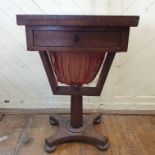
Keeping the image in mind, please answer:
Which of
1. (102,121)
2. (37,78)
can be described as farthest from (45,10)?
(102,121)

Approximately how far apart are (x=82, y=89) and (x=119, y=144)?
1.46 ft

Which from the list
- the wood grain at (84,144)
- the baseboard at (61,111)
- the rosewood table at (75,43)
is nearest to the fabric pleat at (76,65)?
the rosewood table at (75,43)

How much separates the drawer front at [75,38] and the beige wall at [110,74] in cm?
56

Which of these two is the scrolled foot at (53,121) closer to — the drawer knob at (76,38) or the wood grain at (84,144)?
the wood grain at (84,144)

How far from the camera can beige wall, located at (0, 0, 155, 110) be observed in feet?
5.23

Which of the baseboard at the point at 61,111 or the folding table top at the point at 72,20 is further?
the baseboard at the point at 61,111

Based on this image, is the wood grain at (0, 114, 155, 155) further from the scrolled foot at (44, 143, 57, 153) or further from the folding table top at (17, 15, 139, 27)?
the folding table top at (17, 15, 139, 27)

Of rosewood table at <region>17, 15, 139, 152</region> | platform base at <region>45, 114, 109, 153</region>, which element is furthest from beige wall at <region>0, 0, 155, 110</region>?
rosewood table at <region>17, 15, 139, 152</region>

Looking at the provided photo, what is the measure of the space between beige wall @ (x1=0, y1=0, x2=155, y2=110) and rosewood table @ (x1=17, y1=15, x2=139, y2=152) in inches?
18.9

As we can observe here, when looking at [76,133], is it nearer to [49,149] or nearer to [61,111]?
[49,149]

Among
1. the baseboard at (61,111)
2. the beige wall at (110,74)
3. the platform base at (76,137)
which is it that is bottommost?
the platform base at (76,137)

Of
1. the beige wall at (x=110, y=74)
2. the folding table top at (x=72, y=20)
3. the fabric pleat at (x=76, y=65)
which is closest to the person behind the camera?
the folding table top at (x=72, y=20)

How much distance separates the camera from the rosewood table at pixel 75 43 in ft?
3.39

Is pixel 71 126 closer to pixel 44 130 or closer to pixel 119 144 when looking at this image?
pixel 44 130
